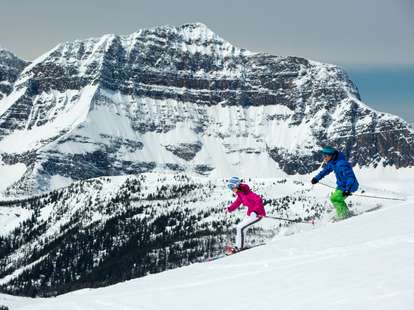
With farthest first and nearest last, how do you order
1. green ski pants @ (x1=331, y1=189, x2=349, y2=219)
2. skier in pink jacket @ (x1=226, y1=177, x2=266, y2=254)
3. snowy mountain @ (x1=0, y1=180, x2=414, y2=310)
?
green ski pants @ (x1=331, y1=189, x2=349, y2=219)
skier in pink jacket @ (x1=226, y1=177, x2=266, y2=254)
snowy mountain @ (x1=0, y1=180, x2=414, y2=310)

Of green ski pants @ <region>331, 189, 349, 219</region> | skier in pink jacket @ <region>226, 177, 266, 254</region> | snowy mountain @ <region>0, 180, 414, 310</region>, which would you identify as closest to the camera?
snowy mountain @ <region>0, 180, 414, 310</region>

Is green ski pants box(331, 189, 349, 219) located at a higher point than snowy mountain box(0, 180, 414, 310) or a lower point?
higher

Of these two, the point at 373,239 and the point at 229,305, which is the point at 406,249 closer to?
the point at 373,239

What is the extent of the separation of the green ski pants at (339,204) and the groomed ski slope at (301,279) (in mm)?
2663

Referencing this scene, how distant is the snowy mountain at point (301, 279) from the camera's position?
12.3 metres

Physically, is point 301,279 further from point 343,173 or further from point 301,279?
point 343,173

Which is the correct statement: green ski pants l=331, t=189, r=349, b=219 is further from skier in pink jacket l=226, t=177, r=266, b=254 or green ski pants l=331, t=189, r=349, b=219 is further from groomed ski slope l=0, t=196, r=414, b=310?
groomed ski slope l=0, t=196, r=414, b=310

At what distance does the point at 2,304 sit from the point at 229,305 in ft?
350

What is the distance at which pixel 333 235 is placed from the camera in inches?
789

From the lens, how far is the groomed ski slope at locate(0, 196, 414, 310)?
12312mm

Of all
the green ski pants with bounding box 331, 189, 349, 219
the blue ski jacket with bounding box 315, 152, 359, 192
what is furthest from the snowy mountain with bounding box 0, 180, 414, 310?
the green ski pants with bounding box 331, 189, 349, 219

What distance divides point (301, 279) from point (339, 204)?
1029 cm

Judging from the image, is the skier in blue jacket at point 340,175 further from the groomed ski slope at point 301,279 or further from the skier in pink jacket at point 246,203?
the groomed ski slope at point 301,279

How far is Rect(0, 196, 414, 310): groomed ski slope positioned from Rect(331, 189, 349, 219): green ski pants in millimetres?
2663
